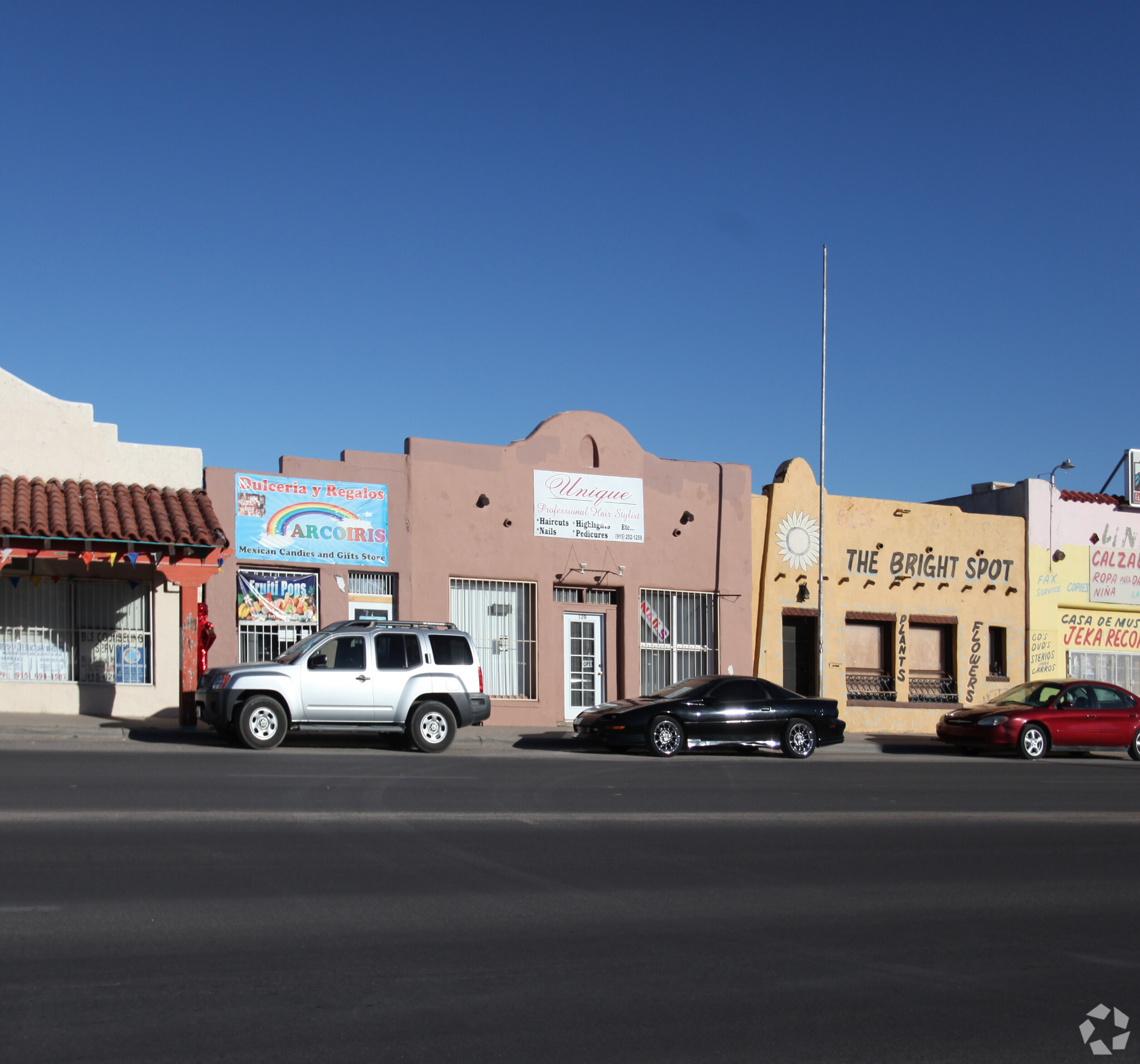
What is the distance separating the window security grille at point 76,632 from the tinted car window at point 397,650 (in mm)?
5182

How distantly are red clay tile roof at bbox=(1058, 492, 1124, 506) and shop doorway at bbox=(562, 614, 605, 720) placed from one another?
45.1 ft

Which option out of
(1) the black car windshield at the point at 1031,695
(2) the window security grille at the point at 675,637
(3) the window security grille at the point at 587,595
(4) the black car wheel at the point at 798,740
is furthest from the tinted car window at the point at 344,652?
(1) the black car windshield at the point at 1031,695

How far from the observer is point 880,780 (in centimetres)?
1758

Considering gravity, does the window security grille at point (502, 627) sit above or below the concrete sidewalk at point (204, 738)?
above

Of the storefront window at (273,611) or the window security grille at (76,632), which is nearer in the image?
the window security grille at (76,632)

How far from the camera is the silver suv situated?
713 inches

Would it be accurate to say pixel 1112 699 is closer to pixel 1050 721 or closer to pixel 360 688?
pixel 1050 721

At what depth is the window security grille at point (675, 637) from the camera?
26578mm

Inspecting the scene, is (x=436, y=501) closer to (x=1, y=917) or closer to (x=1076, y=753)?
(x=1076, y=753)

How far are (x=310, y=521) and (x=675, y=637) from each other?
323 inches

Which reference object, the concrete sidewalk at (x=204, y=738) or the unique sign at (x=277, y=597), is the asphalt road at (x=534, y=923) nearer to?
the concrete sidewalk at (x=204, y=738)

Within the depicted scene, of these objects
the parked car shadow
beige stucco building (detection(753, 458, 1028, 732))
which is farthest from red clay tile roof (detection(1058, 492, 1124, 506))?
the parked car shadow

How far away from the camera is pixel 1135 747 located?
25078 mm

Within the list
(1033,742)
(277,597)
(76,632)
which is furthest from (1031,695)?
(76,632)
